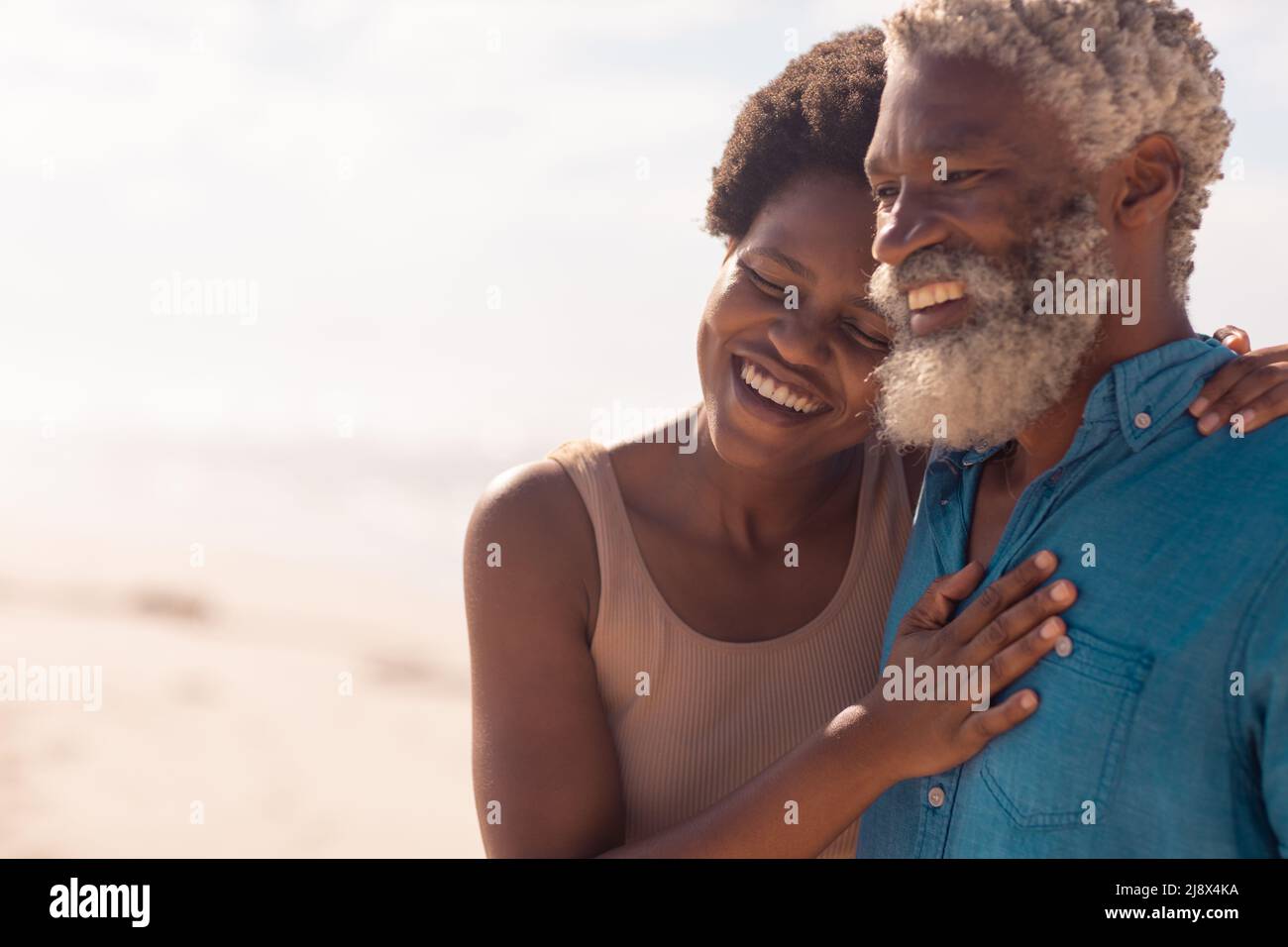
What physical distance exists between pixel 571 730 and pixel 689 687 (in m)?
0.29

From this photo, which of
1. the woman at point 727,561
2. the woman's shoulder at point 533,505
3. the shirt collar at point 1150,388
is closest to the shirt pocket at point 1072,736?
the shirt collar at point 1150,388

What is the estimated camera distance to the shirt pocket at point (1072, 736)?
2027 mm

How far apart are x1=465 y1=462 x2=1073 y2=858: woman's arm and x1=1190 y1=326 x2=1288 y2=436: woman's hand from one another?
1.58 ft

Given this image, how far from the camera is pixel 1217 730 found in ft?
6.41

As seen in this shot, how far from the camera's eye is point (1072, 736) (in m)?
2.08

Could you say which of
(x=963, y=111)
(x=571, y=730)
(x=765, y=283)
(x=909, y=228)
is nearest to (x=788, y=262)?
(x=765, y=283)

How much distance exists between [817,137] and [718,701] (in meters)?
1.25

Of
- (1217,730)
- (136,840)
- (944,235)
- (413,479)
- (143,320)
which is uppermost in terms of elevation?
(143,320)

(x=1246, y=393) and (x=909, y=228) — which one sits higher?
(x=909, y=228)

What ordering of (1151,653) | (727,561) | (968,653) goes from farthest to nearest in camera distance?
(727,561) → (968,653) → (1151,653)

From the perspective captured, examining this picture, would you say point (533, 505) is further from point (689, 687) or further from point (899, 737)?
point (899, 737)
